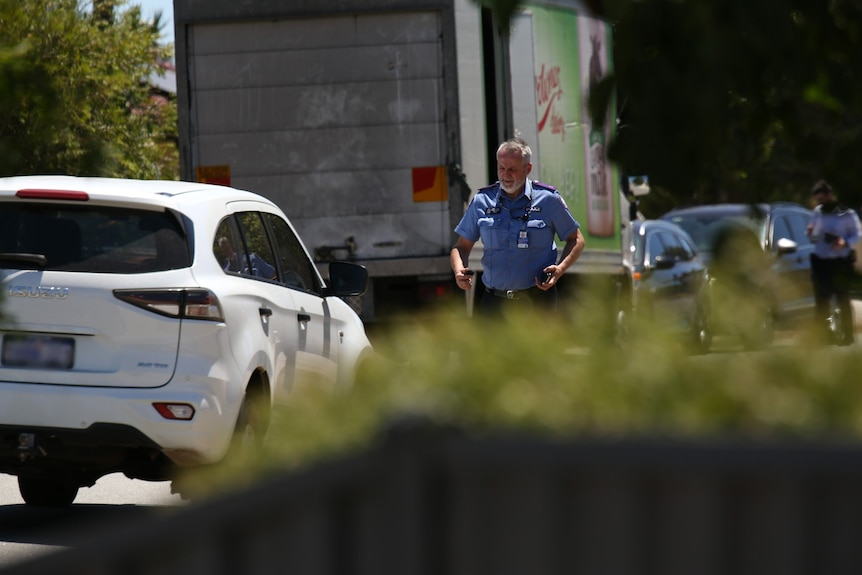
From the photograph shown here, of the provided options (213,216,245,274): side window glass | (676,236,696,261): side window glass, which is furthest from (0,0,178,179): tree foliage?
(676,236,696,261): side window glass

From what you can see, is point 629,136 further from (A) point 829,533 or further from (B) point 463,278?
(B) point 463,278

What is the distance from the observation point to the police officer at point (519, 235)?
9031 mm

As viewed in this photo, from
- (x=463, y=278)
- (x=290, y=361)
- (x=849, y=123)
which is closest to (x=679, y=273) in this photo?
(x=463, y=278)

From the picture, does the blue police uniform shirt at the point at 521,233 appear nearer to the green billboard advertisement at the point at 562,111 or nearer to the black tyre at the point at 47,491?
the black tyre at the point at 47,491

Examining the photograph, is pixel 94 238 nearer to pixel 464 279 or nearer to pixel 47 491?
pixel 47 491

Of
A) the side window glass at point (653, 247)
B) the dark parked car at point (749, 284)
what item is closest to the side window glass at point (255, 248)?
the dark parked car at point (749, 284)

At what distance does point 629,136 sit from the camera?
2.88 m

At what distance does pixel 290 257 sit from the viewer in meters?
8.81

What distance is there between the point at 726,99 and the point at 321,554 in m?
1.14

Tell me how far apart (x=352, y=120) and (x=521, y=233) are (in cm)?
470

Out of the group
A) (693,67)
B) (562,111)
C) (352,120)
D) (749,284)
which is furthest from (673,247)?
(693,67)

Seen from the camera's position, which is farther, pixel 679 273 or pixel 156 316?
pixel 679 273

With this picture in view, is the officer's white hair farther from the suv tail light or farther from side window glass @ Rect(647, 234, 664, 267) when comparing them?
side window glass @ Rect(647, 234, 664, 267)

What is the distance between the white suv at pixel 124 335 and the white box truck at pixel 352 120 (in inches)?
223
